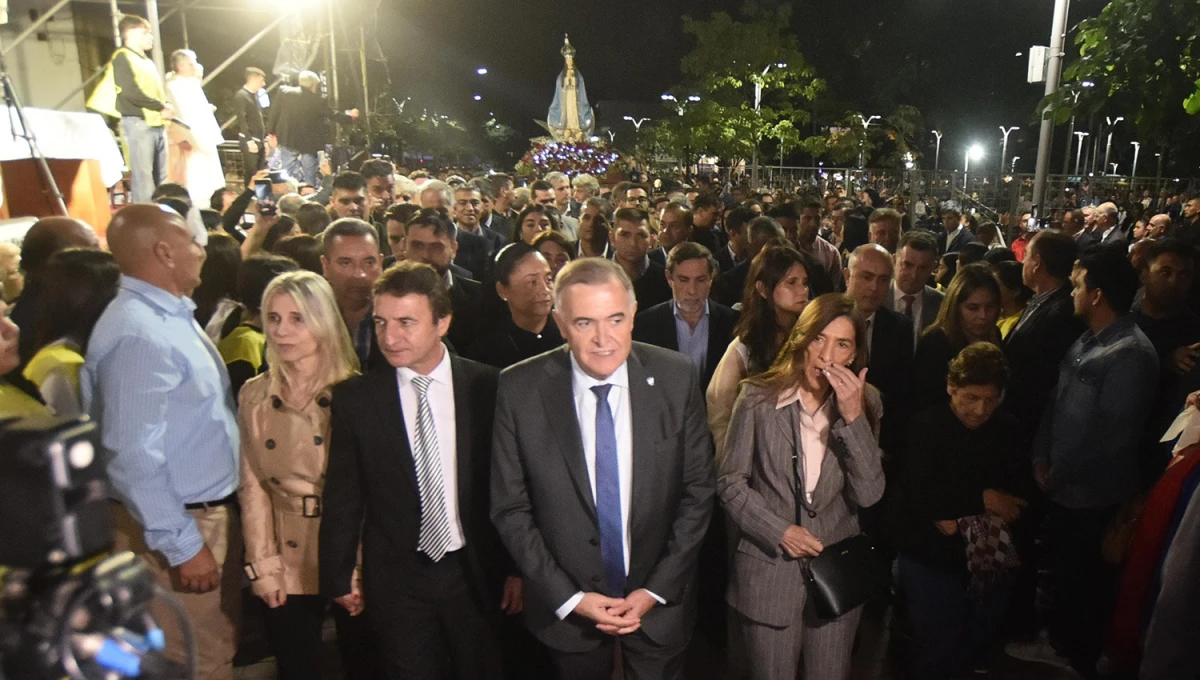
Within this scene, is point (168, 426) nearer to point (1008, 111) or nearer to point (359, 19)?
point (359, 19)

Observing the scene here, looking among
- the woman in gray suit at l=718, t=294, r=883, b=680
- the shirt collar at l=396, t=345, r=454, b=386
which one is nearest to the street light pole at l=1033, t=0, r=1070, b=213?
the woman in gray suit at l=718, t=294, r=883, b=680

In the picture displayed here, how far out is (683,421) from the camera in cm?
270

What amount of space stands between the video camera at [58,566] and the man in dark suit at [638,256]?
474 cm

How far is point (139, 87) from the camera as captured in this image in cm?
725

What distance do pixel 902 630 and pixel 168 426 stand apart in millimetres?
3611

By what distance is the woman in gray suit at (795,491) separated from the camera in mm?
2832

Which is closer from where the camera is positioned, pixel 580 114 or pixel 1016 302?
pixel 1016 302

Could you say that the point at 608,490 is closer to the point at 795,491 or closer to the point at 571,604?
the point at 571,604

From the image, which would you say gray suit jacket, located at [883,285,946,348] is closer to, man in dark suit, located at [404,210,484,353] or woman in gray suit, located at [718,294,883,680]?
woman in gray suit, located at [718,294,883,680]

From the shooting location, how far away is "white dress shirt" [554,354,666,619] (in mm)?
2592

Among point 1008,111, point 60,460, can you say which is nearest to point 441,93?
point 1008,111

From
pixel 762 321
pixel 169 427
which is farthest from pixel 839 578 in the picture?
pixel 169 427

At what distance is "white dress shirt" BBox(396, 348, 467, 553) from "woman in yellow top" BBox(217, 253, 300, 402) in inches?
40.4

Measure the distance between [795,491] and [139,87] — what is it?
24.2ft
